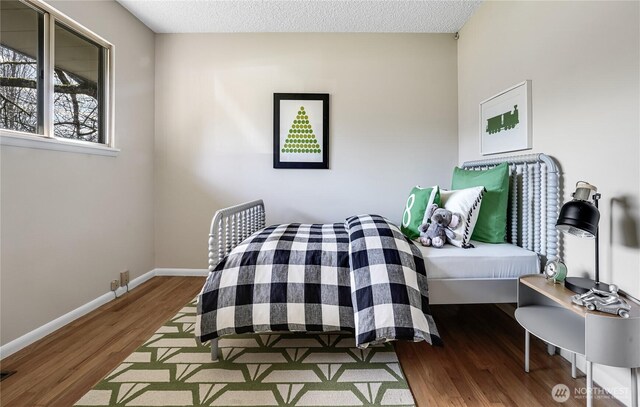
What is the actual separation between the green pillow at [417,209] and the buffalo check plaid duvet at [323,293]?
42 cm

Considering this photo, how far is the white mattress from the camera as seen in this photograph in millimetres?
1622

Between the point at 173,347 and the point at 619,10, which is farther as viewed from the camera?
the point at 173,347

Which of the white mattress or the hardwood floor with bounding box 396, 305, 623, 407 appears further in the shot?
the white mattress

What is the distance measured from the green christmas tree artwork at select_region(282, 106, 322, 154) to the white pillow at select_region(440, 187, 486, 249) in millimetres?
1533

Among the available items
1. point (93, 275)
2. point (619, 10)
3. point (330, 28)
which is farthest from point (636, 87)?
point (93, 275)

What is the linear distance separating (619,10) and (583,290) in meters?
1.34

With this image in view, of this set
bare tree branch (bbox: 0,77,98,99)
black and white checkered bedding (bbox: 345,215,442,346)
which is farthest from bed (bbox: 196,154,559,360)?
bare tree branch (bbox: 0,77,98,99)

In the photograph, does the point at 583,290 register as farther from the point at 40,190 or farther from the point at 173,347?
the point at 40,190

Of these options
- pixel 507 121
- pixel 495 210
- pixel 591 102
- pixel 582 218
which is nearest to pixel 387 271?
pixel 582 218

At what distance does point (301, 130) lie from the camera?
2.91 m

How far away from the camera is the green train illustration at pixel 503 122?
1.99m

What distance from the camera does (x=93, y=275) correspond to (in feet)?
7.23

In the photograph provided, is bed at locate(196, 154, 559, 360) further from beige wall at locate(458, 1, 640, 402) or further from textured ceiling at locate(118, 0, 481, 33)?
textured ceiling at locate(118, 0, 481, 33)

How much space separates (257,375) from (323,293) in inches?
22.6
